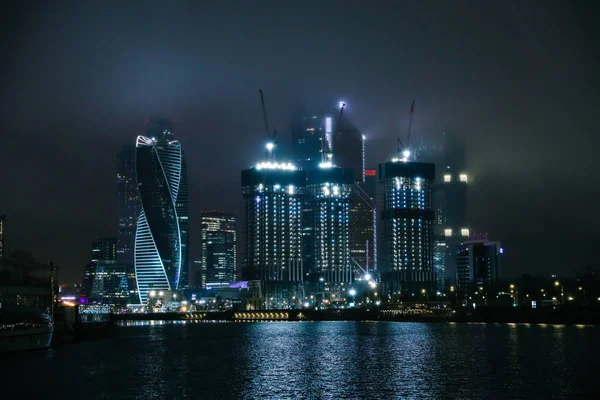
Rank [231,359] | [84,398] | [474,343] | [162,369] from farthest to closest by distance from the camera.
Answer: [474,343]
[231,359]
[162,369]
[84,398]

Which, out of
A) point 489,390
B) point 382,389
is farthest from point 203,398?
point 489,390

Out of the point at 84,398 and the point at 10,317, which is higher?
the point at 10,317

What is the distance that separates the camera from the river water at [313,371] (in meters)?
82.1

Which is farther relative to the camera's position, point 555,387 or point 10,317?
point 10,317

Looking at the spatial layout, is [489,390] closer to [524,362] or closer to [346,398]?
[346,398]

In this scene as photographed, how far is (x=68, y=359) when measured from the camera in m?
115

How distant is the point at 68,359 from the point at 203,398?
4385 cm

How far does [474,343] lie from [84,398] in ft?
304

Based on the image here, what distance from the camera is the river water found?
82.1 m

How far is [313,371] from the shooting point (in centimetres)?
10400

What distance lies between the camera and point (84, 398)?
78062mm

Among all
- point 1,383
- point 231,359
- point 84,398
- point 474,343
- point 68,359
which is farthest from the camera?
point 474,343

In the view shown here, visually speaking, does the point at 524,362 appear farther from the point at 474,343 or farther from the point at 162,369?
the point at 162,369

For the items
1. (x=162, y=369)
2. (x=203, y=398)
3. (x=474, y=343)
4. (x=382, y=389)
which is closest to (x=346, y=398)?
(x=382, y=389)
